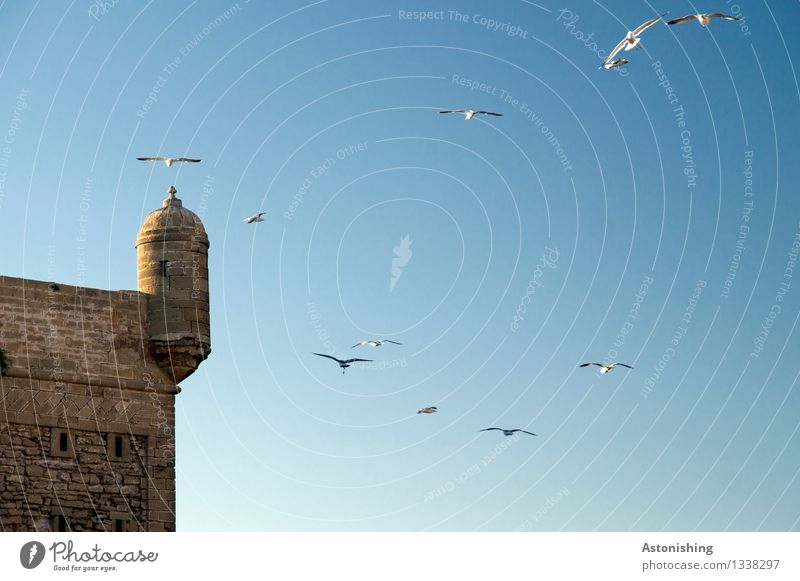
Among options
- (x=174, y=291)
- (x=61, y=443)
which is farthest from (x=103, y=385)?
(x=174, y=291)

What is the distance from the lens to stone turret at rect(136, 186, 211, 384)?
1946 inches

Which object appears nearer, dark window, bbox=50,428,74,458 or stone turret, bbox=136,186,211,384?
dark window, bbox=50,428,74,458

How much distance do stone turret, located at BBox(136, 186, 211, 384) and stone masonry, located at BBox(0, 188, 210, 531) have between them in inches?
1.0

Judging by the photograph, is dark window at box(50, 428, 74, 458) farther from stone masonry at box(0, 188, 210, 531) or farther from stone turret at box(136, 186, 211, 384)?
stone turret at box(136, 186, 211, 384)

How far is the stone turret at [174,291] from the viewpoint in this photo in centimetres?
4944

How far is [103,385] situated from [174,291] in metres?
2.85

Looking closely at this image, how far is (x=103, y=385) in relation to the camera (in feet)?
160

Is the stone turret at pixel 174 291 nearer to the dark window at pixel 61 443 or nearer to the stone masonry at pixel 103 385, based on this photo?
the stone masonry at pixel 103 385

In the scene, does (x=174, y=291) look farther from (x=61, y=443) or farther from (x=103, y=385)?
(x=61, y=443)

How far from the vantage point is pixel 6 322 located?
4738cm

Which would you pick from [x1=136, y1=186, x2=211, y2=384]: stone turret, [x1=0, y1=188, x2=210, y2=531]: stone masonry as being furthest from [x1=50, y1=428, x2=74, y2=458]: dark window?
[x1=136, y1=186, x2=211, y2=384]: stone turret

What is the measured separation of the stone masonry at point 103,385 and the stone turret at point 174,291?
2 cm

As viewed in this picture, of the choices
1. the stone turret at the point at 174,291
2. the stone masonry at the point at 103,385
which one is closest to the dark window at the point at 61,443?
the stone masonry at the point at 103,385
